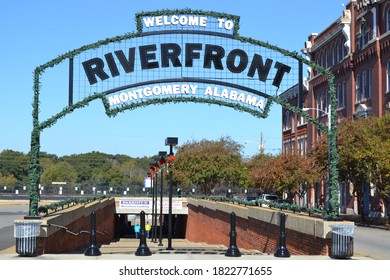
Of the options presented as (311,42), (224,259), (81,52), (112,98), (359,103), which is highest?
(311,42)

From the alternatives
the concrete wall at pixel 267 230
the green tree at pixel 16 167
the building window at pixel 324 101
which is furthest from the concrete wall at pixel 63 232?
the green tree at pixel 16 167

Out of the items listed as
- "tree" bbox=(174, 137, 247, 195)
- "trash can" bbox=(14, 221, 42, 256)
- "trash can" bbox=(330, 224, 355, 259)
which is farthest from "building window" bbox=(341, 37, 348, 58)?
"trash can" bbox=(14, 221, 42, 256)

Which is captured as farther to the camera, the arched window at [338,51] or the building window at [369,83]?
the arched window at [338,51]

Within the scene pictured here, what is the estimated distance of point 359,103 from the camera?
5059 centimetres

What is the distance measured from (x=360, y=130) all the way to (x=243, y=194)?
166 ft

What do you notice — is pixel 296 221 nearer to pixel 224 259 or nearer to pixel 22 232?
pixel 224 259

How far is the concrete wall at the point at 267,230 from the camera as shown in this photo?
47.3ft

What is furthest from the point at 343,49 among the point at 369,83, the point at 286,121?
the point at 286,121

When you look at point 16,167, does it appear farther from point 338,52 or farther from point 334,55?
point 338,52

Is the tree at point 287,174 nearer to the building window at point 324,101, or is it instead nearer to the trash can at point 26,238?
the building window at point 324,101

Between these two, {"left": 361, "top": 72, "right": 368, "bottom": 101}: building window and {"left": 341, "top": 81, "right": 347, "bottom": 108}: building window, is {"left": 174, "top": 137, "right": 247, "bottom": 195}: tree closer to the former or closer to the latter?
{"left": 341, "top": 81, "right": 347, "bottom": 108}: building window

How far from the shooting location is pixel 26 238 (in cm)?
1367

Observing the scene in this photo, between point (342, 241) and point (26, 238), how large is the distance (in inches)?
268
